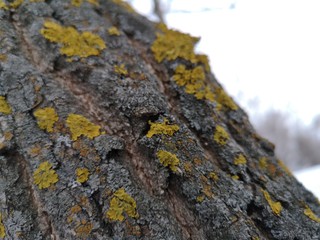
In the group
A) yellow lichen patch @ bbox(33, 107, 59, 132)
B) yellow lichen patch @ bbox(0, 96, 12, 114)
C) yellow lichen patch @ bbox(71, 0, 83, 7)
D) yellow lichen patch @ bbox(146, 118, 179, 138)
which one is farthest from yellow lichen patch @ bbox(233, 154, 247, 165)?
yellow lichen patch @ bbox(71, 0, 83, 7)

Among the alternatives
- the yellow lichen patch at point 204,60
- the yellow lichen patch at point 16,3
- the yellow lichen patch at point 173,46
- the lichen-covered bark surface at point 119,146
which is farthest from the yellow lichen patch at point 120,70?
the yellow lichen patch at point 16,3

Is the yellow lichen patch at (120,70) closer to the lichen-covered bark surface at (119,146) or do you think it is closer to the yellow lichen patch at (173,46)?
the lichen-covered bark surface at (119,146)

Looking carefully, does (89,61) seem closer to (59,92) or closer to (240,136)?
(59,92)

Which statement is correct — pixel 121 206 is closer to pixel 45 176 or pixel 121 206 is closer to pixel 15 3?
pixel 45 176

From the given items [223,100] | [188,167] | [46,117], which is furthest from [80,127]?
[223,100]

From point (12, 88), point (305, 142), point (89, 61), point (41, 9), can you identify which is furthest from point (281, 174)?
point (305, 142)

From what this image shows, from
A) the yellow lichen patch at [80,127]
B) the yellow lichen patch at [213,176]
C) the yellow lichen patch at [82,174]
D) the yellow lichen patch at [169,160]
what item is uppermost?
the yellow lichen patch at [213,176]
